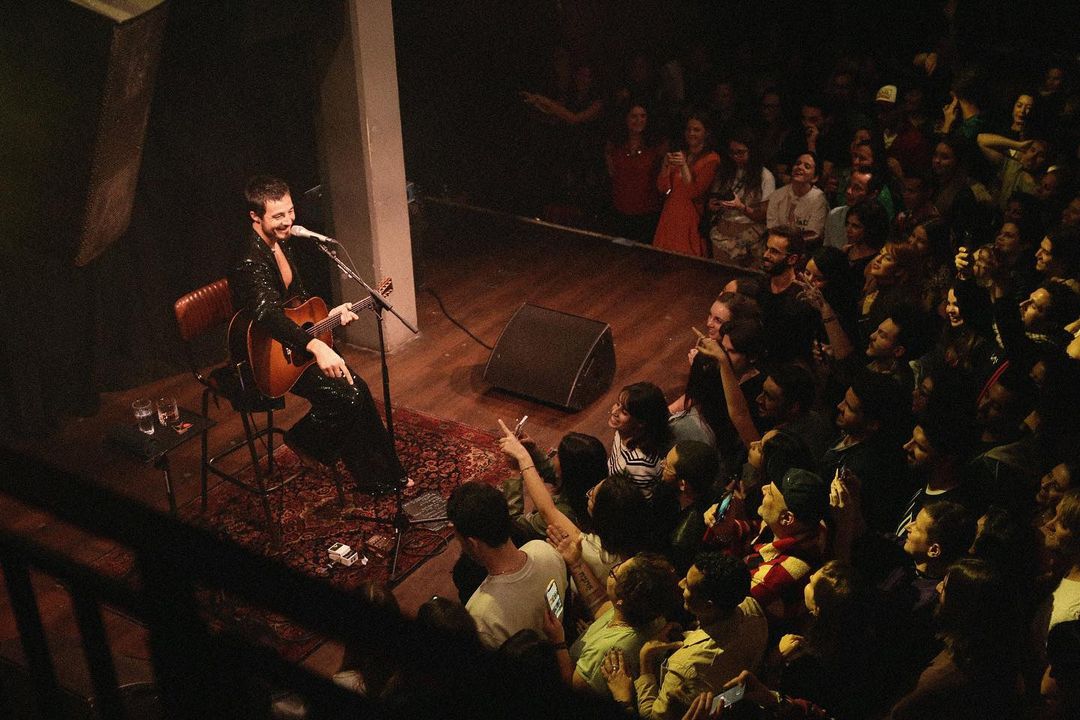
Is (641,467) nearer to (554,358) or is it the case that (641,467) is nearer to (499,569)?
(499,569)

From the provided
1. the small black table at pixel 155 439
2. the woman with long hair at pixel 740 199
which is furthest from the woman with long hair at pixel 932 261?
the small black table at pixel 155 439

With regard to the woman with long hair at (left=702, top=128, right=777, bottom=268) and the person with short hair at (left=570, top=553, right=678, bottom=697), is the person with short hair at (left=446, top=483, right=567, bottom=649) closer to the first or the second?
the person with short hair at (left=570, top=553, right=678, bottom=697)

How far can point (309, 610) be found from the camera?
91 centimetres

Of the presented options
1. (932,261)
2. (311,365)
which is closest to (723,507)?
(311,365)

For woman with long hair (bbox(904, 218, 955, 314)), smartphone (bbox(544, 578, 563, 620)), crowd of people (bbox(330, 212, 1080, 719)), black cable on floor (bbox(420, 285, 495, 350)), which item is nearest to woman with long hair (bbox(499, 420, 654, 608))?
crowd of people (bbox(330, 212, 1080, 719))

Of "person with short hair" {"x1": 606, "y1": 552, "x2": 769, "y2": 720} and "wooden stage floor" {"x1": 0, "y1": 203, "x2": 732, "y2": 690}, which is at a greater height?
"person with short hair" {"x1": 606, "y1": 552, "x2": 769, "y2": 720}

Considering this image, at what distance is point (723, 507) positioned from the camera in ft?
12.3

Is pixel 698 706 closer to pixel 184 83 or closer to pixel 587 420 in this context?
pixel 587 420

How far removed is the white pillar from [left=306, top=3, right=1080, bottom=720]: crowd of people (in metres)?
2.03

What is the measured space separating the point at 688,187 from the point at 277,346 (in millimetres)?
3352

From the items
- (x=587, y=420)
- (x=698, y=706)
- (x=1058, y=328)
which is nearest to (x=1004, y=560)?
(x=698, y=706)

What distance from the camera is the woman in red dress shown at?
22.6 feet

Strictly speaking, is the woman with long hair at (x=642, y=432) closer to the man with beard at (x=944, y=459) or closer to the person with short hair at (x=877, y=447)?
the person with short hair at (x=877, y=447)

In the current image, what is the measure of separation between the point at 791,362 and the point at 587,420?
140cm
